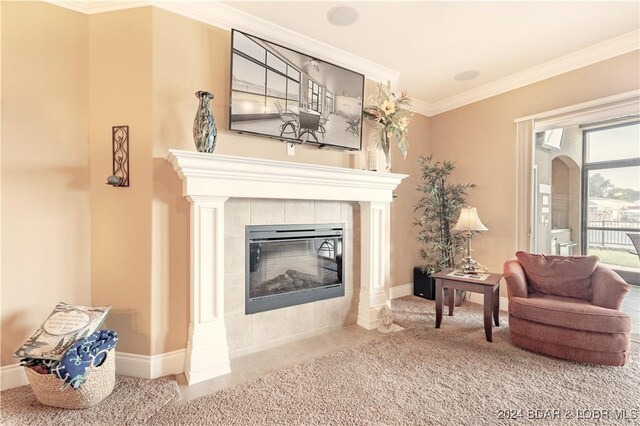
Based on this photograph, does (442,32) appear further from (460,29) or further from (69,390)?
(69,390)

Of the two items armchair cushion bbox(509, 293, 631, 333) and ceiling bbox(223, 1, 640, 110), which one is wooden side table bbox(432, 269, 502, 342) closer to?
Result: armchair cushion bbox(509, 293, 631, 333)

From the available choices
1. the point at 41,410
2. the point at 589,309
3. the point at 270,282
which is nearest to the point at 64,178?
the point at 41,410

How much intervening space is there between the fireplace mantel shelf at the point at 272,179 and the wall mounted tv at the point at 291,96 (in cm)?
36

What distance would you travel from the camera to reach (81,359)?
1.70 metres

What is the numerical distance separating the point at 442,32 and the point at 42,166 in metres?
3.40

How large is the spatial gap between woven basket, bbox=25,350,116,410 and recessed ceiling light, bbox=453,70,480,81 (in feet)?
14.0

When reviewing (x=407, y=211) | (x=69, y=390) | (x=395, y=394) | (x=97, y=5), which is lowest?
(x=395, y=394)

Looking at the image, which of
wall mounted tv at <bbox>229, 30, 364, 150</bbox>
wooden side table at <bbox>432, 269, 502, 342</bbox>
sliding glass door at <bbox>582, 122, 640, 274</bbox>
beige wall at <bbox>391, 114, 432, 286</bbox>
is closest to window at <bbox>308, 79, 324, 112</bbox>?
wall mounted tv at <bbox>229, 30, 364, 150</bbox>

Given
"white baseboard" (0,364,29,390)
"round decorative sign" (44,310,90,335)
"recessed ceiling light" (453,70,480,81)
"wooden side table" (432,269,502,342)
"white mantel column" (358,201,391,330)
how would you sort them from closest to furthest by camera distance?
"round decorative sign" (44,310,90,335)
"white baseboard" (0,364,29,390)
"wooden side table" (432,269,502,342)
"white mantel column" (358,201,391,330)
"recessed ceiling light" (453,70,480,81)

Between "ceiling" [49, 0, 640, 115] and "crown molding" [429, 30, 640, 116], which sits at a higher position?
"ceiling" [49, 0, 640, 115]

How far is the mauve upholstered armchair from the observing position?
2.20 meters

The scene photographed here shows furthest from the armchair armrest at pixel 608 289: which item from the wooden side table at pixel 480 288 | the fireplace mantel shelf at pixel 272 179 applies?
the fireplace mantel shelf at pixel 272 179

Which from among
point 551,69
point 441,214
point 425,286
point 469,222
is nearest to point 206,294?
point 469,222

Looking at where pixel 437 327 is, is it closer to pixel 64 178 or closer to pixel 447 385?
pixel 447 385
